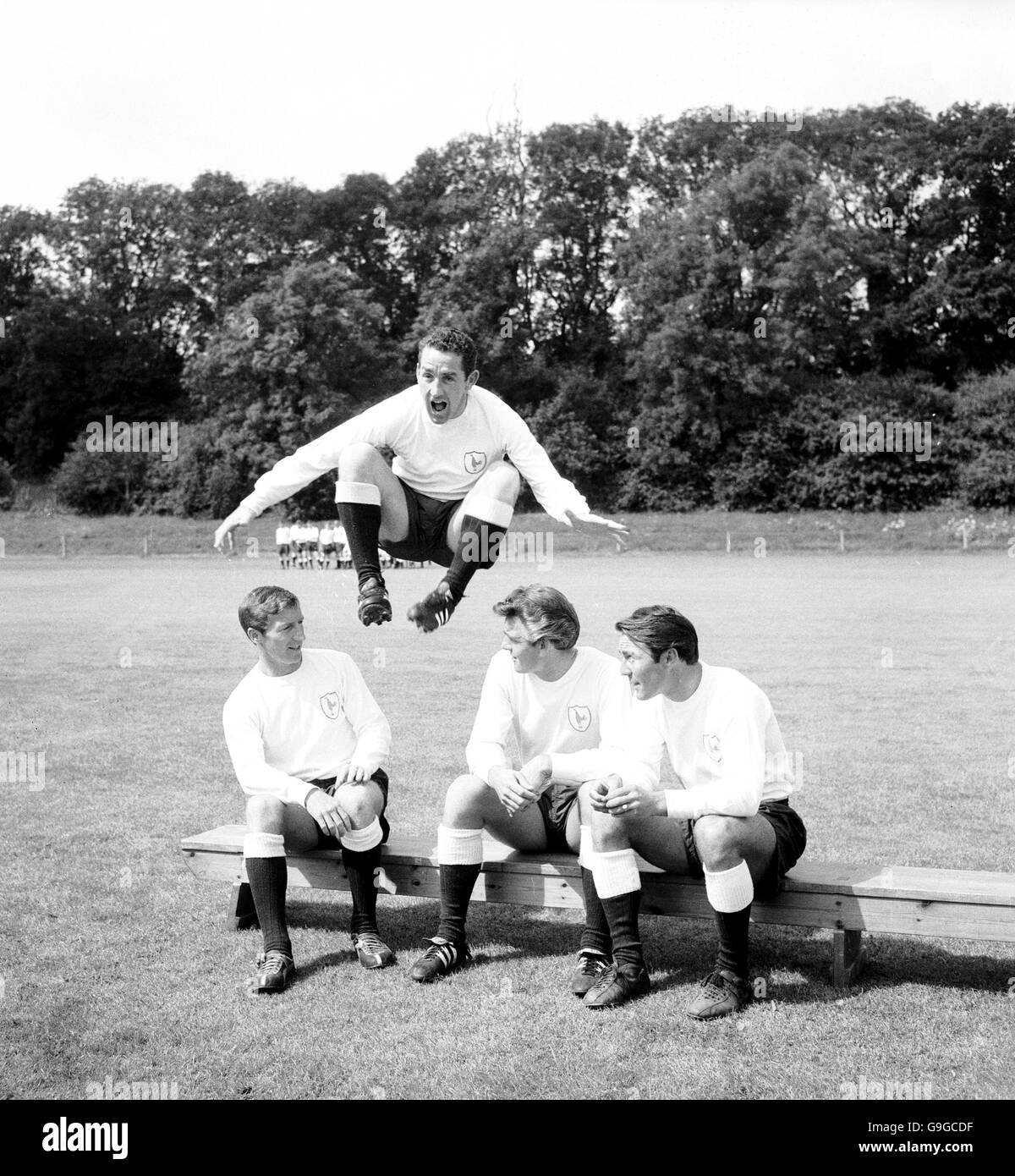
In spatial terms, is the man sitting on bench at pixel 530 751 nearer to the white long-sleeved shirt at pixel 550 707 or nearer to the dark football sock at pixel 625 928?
the white long-sleeved shirt at pixel 550 707

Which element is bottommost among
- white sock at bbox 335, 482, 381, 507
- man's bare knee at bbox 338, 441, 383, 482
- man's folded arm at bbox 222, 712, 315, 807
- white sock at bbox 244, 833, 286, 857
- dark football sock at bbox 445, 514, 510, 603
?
white sock at bbox 244, 833, 286, 857

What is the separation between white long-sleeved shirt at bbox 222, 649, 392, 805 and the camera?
623 centimetres

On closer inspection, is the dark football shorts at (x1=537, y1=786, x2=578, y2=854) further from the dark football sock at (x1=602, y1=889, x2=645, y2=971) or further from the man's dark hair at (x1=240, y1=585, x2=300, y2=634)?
the man's dark hair at (x1=240, y1=585, x2=300, y2=634)

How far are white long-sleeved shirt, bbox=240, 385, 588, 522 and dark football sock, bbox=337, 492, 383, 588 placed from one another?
22 cm

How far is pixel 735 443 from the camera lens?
45.5m

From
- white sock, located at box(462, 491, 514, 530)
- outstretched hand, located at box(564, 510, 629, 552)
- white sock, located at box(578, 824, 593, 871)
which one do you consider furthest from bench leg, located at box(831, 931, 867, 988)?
white sock, located at box(462, 491, 514, 530)

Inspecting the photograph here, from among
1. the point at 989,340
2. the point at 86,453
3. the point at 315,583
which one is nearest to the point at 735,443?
the point at 989,340

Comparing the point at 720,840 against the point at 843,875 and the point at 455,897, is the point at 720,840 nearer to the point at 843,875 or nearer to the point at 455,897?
the point at 843,875

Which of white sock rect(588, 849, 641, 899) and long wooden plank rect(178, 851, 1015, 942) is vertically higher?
white sock rect(588, 849, 641, 899)

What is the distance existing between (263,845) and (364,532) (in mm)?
1615

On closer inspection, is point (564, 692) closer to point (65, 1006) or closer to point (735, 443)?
point (65, 1006)

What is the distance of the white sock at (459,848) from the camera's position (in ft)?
19.5

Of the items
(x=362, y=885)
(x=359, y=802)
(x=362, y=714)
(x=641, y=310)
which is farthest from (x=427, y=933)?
(x=641, y=310)

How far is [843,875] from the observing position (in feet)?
18.8
